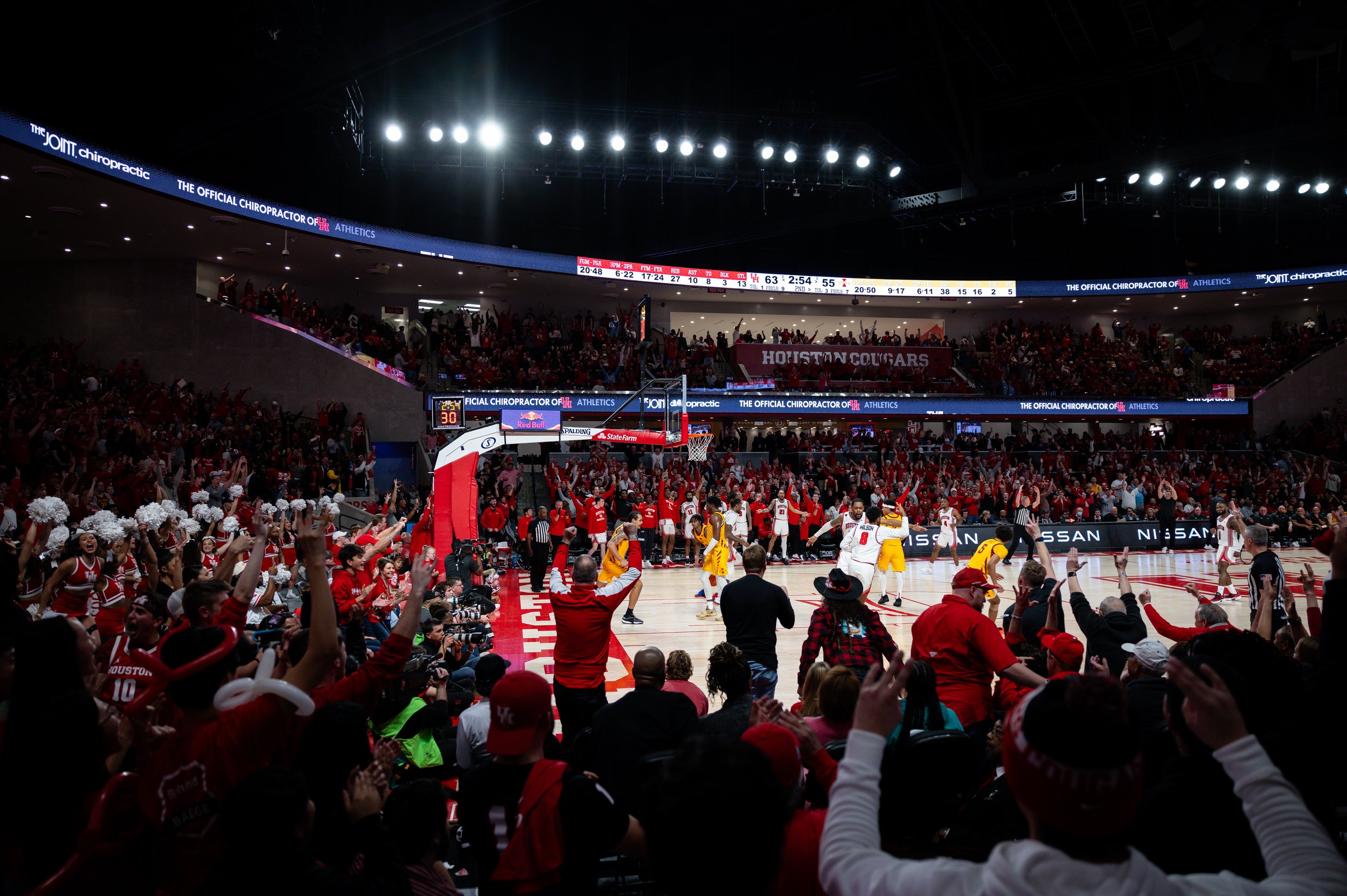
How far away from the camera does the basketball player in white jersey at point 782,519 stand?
67.0ft

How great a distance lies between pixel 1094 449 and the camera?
34.0m

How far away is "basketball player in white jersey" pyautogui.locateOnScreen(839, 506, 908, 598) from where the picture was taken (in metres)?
13.4

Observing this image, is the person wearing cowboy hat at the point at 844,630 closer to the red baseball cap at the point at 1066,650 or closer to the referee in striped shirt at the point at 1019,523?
the red baseball cap at the point at 1066,650

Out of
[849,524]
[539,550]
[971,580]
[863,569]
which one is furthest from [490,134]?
[971,580]

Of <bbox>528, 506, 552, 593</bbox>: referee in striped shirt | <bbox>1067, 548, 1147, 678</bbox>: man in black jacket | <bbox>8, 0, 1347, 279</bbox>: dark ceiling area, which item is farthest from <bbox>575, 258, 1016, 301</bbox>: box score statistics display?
<bbox>1067, 548, 1147, 678</bbox>: man in black jacket

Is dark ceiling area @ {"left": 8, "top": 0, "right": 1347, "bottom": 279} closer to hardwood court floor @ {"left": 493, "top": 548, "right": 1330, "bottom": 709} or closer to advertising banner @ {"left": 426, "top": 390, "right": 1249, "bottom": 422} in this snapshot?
advertising banner @ {"left": 426, "top": 390, "right": 1249, "bottom": 422}

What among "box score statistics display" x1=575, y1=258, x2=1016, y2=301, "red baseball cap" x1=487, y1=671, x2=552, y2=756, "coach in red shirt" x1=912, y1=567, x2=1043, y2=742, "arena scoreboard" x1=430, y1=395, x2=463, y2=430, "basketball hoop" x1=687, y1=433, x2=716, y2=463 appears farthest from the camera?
"box score statistics display" x1=575, y1=258, x2=1016, y2=301

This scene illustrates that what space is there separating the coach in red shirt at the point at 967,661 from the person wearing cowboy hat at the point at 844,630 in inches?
26.7

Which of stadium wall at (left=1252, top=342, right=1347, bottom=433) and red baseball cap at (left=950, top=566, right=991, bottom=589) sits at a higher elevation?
stadium wall at (left=1252, top=342, right=1347, bottom=433)

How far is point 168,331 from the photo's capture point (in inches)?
987

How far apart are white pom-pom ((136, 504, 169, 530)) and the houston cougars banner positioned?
2824cm

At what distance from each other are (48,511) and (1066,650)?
30.5 feet

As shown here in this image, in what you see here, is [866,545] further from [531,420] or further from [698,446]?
[698,446]

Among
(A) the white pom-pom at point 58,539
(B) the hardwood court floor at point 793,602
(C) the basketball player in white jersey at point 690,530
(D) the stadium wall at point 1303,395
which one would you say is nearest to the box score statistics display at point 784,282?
(C) the basketball player in white jersey at point 690,530
